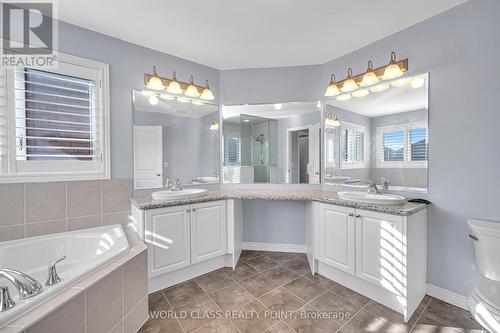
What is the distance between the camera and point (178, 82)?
2490 mm

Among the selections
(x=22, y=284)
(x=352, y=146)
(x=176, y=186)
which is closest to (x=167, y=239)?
(x=176, y=186)

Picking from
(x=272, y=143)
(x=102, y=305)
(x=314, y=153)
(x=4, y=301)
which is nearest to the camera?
(x=4, y=301)

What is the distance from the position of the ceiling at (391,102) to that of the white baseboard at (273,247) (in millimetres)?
1824

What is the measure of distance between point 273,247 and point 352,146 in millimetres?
1640

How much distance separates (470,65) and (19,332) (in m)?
3.13

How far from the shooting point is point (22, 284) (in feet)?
3.42

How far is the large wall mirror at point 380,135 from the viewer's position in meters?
1.99

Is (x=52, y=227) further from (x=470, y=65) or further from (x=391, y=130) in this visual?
(x=470, y=65)

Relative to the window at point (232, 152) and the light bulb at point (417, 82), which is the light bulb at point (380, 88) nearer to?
the light bulb at point (417, 82)

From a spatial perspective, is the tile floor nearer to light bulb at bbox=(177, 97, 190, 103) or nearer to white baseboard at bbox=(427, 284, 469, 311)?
white baseboard at bbox=(427, 284, 469, 311)

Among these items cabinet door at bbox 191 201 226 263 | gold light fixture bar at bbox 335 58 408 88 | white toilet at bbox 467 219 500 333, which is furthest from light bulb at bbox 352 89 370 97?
cabinet door at bbox 191 201 226 263

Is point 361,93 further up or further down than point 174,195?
further up

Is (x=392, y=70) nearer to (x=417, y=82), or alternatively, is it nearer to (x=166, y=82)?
(x=417, y=82)

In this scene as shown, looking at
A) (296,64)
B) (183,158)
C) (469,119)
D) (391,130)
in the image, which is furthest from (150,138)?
(469,119)
